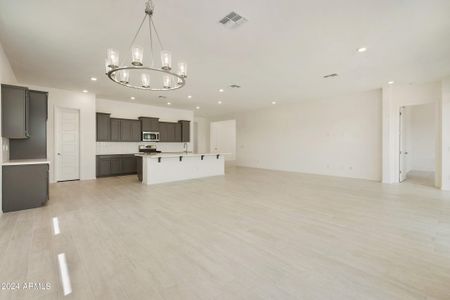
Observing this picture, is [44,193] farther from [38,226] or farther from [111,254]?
[111,254]

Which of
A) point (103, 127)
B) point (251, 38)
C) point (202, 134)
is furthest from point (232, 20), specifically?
point (202, 134)

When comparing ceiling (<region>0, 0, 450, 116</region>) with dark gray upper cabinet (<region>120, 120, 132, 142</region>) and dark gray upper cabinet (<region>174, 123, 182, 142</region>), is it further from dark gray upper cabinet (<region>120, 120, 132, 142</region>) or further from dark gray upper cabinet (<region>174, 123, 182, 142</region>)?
dark gray upper cabinet (<region>174, 123, 182, 142</region>)

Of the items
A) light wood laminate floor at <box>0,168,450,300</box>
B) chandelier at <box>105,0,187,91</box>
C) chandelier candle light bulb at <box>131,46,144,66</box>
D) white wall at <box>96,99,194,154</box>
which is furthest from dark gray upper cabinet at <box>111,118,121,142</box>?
chandelier candle light bulb at <box>131,46,144,66</box>

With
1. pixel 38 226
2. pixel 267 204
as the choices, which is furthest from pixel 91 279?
pixel 267 204

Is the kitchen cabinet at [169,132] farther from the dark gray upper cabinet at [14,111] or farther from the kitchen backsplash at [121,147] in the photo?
the dark gray upper cabinet at [14,111]

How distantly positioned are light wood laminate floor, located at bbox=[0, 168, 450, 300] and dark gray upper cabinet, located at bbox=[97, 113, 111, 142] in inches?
145

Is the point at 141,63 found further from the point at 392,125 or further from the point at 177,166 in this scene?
the point at 392,125

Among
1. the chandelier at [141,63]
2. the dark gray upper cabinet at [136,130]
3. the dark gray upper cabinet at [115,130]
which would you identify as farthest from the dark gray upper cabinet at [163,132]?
the chandelier at [141,63]

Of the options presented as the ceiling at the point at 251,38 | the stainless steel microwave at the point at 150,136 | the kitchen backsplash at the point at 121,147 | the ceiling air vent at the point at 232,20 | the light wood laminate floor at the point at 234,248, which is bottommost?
the light wood laminate floor at the point at 234,248

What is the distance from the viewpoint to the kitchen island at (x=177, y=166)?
6289mm

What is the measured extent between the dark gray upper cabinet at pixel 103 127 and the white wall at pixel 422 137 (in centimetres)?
1237

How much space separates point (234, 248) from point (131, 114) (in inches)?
311

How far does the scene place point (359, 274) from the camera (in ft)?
6.43

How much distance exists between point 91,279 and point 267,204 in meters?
3.16
